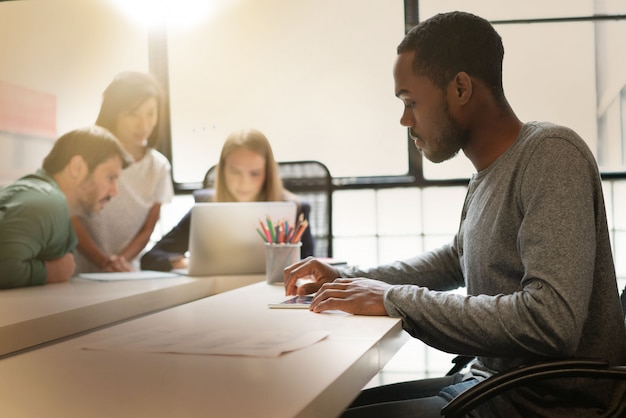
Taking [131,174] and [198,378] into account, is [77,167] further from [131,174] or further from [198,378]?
[198,378]

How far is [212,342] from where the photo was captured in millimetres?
1053

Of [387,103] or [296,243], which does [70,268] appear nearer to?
[296,243]

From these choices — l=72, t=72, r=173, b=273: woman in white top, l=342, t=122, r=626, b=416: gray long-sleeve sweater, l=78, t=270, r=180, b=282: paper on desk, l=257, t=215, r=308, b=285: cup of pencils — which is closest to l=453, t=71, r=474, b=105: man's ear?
l=342, t=122, r=626, b=416: gray long-sleeve sweater

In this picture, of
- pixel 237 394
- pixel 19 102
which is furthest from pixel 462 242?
pixel 19 102

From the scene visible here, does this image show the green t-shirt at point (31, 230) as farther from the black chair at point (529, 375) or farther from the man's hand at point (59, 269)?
the black chair at point (529, 375)

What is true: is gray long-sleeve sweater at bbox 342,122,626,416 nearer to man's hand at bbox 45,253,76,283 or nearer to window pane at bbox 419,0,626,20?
man's hand at bbox 45,253,76,283

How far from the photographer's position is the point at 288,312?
1390mm

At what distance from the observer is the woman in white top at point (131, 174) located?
3.34 meters

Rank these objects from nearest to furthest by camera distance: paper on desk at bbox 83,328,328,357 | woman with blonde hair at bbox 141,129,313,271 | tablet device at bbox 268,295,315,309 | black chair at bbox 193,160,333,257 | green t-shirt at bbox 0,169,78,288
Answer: paper on desk at bbox 83,328,328,357, tablet device at bbox 268,295,315,309, green t-shirt at bbox 0,169,78,288, woman with blonde hair at bbox 141,129,313,271, black chair at bbox 193,160,333,257

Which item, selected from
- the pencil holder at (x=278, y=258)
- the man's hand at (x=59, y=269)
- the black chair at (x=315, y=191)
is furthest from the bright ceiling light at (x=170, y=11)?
the pencil holder at (x=278, y=258)

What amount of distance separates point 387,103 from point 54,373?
9.99ft

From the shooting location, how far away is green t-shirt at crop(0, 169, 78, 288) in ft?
6.31

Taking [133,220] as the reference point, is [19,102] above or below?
above

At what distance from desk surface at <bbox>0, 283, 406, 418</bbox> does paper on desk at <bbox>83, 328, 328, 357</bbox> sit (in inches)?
0.7
